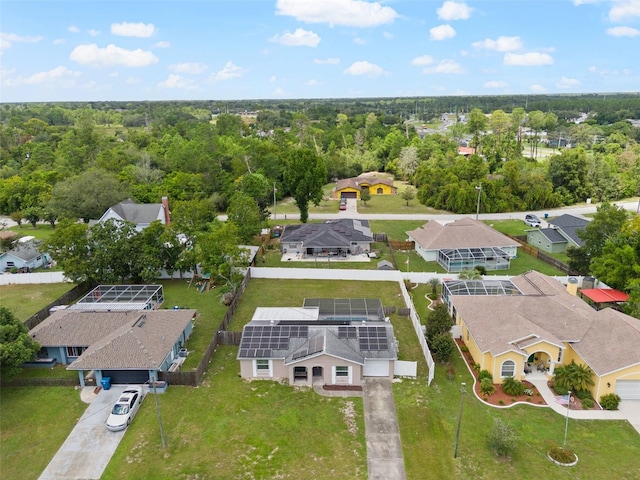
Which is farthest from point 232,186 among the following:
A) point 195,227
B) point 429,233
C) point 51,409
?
point 51,409

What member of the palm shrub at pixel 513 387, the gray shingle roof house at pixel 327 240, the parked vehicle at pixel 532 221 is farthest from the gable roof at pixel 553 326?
the parked vehicle at pixel 532 221

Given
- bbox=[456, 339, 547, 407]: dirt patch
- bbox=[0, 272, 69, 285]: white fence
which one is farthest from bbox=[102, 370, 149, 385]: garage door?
bbox=[0, 272, 69, 285]: white fence

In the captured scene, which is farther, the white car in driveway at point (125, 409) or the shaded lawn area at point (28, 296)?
the shaded lawn area at point (28, 296)

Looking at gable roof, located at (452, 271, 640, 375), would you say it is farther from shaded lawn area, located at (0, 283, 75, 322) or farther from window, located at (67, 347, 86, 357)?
shaded lawn area, located at (0, 283, 75, 322)

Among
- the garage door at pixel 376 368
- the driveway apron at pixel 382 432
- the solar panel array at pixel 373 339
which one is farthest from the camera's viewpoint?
the solar panel array at pixel 373 339

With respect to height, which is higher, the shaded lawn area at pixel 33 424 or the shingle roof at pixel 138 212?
the shingle roof at pixel 138 212

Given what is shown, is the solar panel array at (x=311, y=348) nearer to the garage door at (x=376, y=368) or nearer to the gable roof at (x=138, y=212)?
the garage door at (x=376, y=368)
